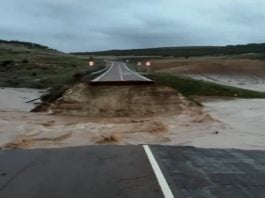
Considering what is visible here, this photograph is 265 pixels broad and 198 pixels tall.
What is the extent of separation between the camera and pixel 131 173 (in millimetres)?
10891

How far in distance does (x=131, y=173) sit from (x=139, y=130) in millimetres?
11005

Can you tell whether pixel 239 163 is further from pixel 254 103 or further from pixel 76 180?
pixel 254 103

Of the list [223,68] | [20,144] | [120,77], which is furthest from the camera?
[223,68]

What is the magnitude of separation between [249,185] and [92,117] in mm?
18670

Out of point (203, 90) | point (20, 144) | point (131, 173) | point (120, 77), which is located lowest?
point (203, 90)

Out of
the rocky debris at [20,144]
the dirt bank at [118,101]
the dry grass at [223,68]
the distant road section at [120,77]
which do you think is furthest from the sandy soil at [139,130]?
the dry grass at [223,68]

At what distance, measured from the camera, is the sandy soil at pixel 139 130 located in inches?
730

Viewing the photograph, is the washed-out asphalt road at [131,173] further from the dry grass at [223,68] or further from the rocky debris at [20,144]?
the dry grass at [223,68]

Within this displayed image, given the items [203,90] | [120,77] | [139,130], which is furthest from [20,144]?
[120,77]

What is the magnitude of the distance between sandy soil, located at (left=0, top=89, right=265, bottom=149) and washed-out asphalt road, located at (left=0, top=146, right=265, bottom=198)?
11.1 feet

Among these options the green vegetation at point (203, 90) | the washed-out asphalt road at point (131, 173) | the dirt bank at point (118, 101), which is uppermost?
the washed-out asphalt road at point (131, 173)

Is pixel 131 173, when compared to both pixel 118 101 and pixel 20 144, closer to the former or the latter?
pixel 20 144

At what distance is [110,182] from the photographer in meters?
9.92

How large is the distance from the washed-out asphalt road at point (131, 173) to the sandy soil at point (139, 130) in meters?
3.40
